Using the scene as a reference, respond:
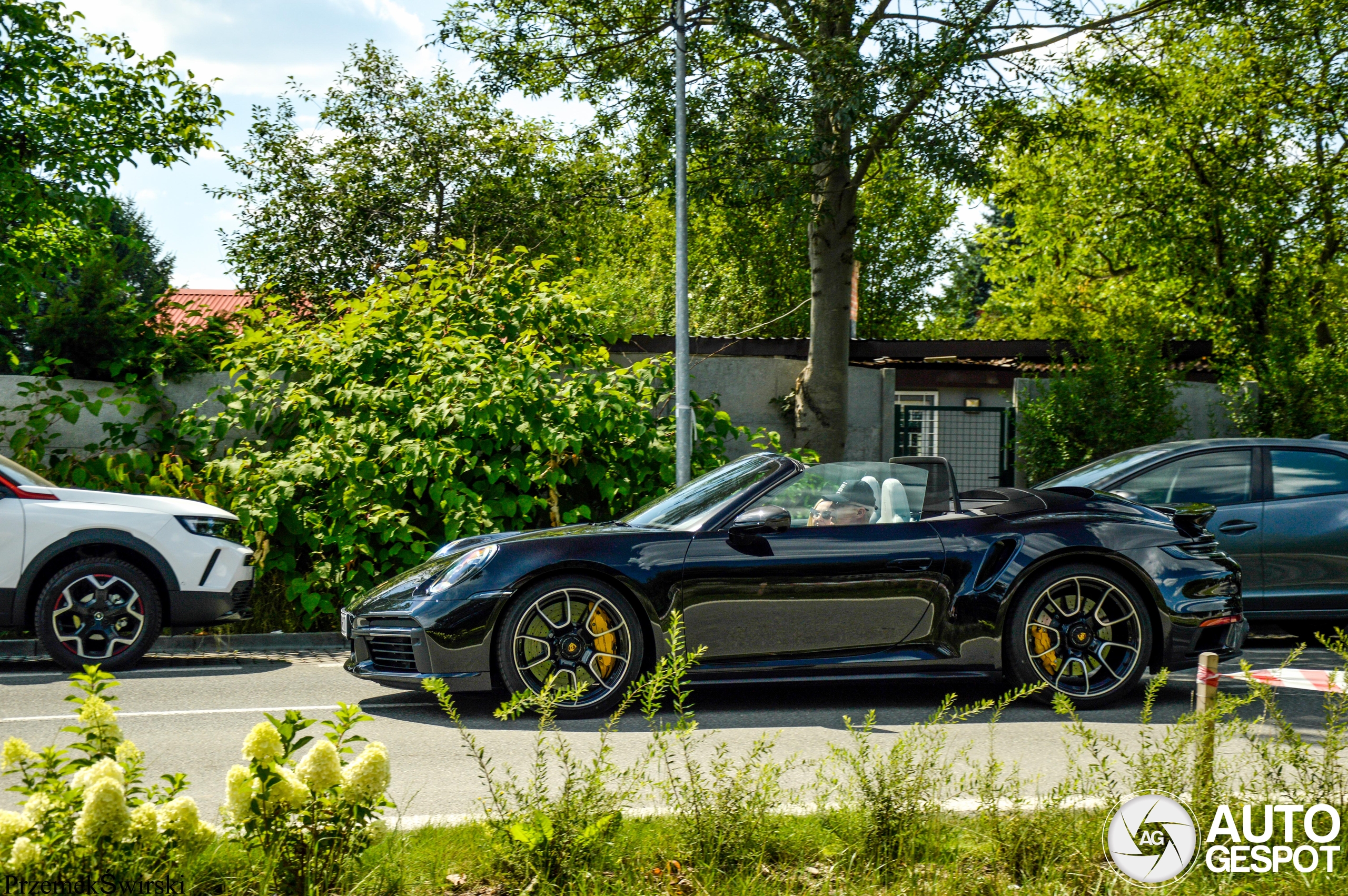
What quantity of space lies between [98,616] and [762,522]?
4714mm

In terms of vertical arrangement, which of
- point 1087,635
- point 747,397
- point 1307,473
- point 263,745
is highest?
point 747,397

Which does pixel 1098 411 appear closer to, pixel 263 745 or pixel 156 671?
pixel 156 671

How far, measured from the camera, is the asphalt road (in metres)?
5.02

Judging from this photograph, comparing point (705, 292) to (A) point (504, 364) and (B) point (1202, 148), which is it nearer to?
(B) point (1202, 148)

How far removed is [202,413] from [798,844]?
899 cm

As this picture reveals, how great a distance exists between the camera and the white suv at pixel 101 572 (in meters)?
7.50

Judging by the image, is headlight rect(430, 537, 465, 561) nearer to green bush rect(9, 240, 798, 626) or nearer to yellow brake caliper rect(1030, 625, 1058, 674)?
green bush rect(9, 240, 798, 626)

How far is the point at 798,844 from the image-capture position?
363 centimetres

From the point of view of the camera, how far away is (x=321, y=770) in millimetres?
3141

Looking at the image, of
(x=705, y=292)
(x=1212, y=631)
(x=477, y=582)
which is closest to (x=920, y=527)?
(x=1212, y=631)

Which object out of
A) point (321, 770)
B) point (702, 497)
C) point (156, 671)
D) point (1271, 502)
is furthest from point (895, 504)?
point (156, 671)

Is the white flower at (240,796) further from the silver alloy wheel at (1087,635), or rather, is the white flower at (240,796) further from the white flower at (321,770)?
the silver alloy wheel at (1087,635)

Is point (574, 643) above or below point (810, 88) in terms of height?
below

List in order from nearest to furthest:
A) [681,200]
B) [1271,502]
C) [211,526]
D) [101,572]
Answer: [101,572] → [211,526] → [1271,502] → [681,200]
